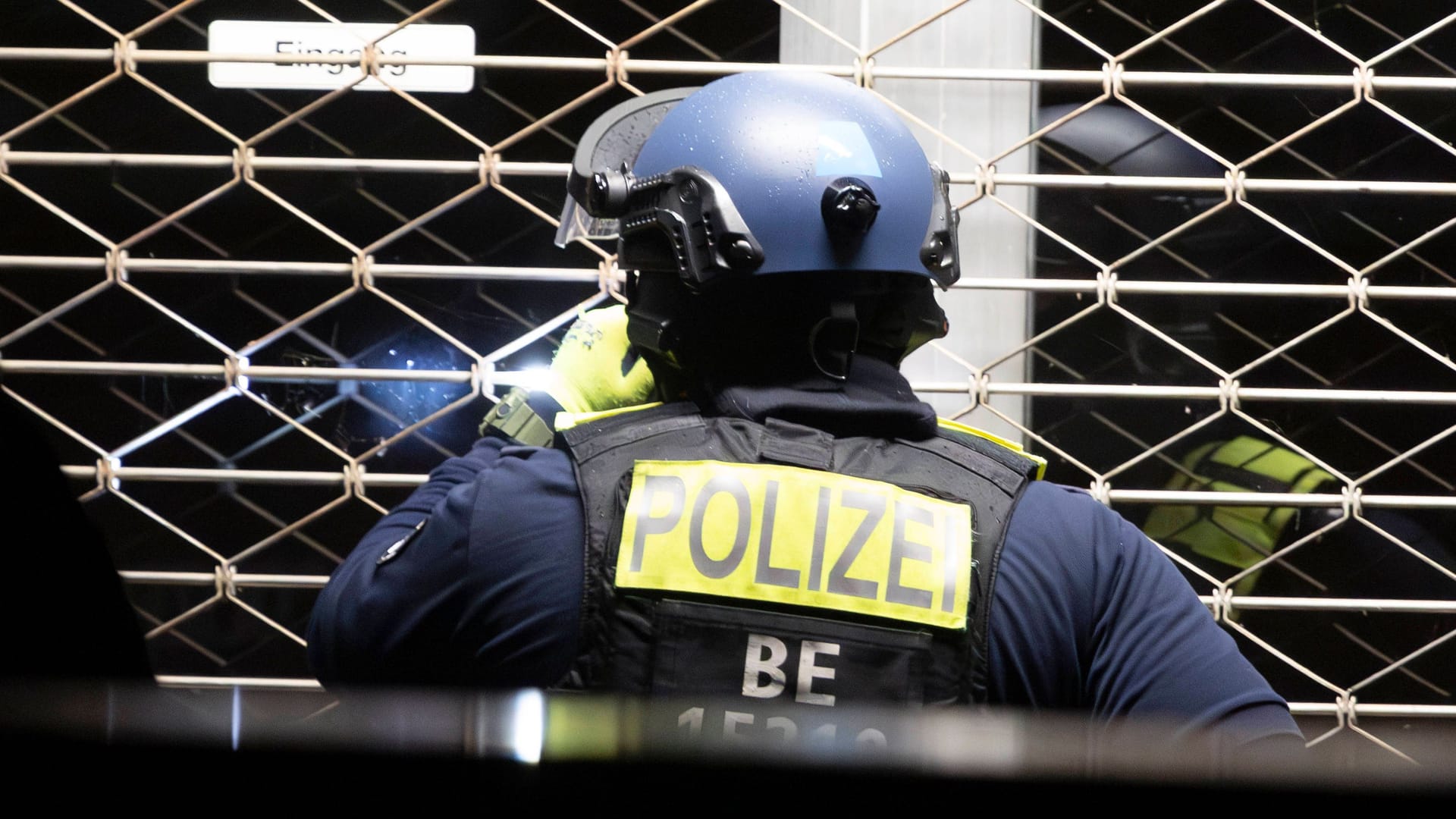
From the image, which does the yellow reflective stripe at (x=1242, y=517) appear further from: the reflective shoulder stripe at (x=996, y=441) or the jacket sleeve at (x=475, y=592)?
the jacket sleeve at (x=475, y=592)

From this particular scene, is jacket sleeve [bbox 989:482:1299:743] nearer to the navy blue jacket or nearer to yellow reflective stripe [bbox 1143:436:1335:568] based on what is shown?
the navy blue jacket

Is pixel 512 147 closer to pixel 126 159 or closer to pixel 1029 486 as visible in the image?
pixel 126 159

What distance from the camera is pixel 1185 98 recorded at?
52.4 inches

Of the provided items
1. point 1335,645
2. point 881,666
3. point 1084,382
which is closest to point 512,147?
point 1084,382

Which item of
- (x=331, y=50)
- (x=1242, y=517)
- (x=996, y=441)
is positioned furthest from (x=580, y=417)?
(x=1242, y=517)

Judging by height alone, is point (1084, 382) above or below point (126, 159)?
below

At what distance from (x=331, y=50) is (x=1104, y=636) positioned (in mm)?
1012

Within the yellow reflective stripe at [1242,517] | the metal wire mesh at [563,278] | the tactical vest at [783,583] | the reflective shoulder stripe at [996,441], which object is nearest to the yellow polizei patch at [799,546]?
the tactical vest at [783,583]

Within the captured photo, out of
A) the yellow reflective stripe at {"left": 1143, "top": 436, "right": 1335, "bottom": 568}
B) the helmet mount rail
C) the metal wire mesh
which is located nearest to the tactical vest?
the helmet mount rail

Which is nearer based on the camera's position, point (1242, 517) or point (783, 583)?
point (783, 583)

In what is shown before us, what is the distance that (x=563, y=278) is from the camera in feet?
4.04

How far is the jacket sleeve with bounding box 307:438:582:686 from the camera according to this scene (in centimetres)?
81

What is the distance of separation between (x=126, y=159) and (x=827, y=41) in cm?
79

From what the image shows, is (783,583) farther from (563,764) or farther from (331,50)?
(331,50)
